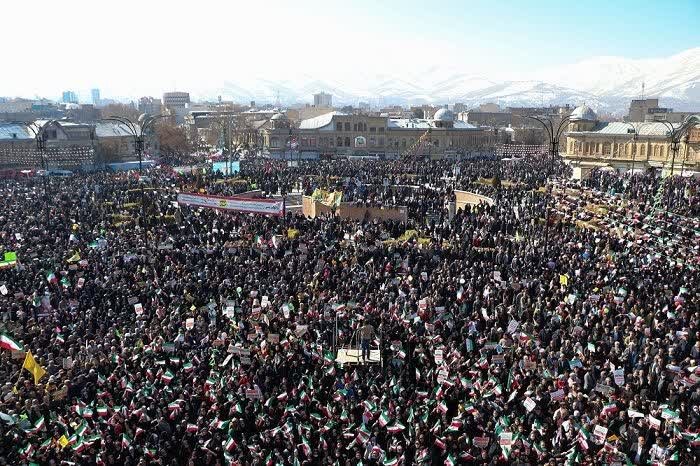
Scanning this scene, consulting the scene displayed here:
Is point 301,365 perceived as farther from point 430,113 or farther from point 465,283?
point 430,113

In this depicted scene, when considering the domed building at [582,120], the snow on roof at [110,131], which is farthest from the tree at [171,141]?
the domed building at [582,120]

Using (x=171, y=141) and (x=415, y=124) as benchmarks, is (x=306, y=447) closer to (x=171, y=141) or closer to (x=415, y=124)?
→ (x=171, y=141)

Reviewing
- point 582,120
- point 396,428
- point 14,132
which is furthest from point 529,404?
point 14,132

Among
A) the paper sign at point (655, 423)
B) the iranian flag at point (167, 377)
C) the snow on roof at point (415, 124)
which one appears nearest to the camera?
the paper sign at point (655, 423)

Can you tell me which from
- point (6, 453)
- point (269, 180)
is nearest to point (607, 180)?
point (269, 180)

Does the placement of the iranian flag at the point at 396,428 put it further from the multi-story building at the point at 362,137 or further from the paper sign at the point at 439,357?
the multi-story building at the point at 362,137

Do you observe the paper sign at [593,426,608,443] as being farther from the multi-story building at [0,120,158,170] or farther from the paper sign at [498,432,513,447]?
the multi-story building at [0,120,158,170]
